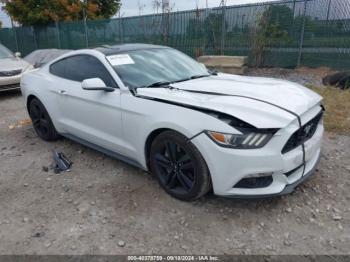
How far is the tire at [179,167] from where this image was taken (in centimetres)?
272

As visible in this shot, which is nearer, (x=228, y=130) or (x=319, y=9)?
(x=228, y=130)

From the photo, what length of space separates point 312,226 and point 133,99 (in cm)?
206

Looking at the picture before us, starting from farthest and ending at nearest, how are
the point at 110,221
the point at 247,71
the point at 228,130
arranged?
the point at 247,71 < the point at 110,221 < the point at 228,130

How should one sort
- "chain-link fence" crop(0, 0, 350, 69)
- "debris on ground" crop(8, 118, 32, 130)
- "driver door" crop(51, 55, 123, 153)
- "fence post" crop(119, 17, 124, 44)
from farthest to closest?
"fence post" crop(119, 17, 124, 44), "chain-link fence" crop(0, 0, 350, 69), "debris on ground" crop(8, 118, 32, 130), "driver door" crop(51, 55, 123, 153)

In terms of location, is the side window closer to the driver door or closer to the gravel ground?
the driver door

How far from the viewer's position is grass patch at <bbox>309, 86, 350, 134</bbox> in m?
4.72

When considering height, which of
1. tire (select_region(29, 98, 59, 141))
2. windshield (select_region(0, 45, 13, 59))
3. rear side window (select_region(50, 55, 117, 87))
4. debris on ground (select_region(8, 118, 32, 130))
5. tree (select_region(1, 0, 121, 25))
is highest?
tree (select_region(1, 0, 121, 25))

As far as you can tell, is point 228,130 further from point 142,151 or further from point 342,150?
point 342,150

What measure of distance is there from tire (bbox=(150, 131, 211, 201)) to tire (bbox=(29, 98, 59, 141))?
2215 millimetres

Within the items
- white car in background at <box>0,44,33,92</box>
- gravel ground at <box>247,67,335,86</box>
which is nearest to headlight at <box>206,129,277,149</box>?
gravel ground at <box>247,67,335,86</box>

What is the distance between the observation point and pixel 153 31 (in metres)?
12.5

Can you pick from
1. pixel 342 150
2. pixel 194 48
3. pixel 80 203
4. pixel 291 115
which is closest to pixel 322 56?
pixel 194 48

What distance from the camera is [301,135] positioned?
271cm

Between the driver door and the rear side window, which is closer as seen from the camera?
the driver door
